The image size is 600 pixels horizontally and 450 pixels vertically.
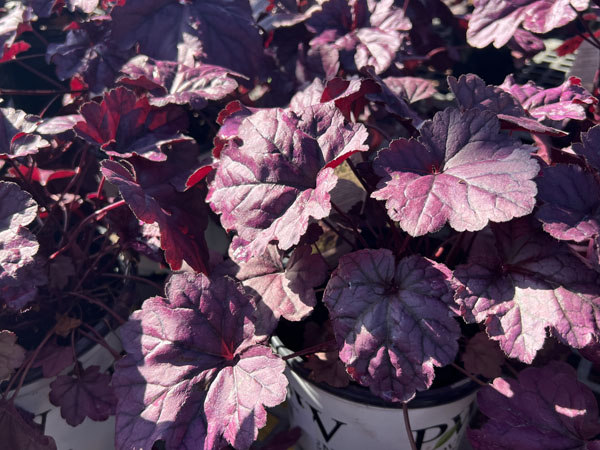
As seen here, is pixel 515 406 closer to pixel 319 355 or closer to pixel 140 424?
pixel 319 355

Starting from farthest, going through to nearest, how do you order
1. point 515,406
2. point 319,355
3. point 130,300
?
point 130,300 < point 319,355 < point 515,406

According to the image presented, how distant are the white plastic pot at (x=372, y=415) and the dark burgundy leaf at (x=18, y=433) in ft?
1.49

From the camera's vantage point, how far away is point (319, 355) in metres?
1.00

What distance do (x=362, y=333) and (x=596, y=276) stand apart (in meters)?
0.36

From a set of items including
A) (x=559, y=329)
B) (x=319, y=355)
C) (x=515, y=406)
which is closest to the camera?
(x=559, y=329)

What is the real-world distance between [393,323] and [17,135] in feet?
2.47

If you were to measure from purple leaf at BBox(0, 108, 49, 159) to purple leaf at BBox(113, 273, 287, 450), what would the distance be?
1.22ft

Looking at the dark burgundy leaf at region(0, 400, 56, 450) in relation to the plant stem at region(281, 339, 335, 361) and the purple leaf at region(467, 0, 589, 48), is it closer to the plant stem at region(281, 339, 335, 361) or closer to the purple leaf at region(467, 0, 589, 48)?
the plant stem at region(281, 339, 335, 361)

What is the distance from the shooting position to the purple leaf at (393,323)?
29.5 inches

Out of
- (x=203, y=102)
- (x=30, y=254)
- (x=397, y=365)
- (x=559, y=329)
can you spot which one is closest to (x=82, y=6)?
(x=203, y=102)

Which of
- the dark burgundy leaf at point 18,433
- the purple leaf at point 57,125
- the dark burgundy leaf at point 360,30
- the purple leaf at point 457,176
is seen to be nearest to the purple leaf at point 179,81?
the purple leaf at point 57,125

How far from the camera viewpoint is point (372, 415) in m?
0.97

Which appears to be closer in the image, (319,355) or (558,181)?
(558,181)

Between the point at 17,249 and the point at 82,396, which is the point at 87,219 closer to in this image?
the point at 17,249
